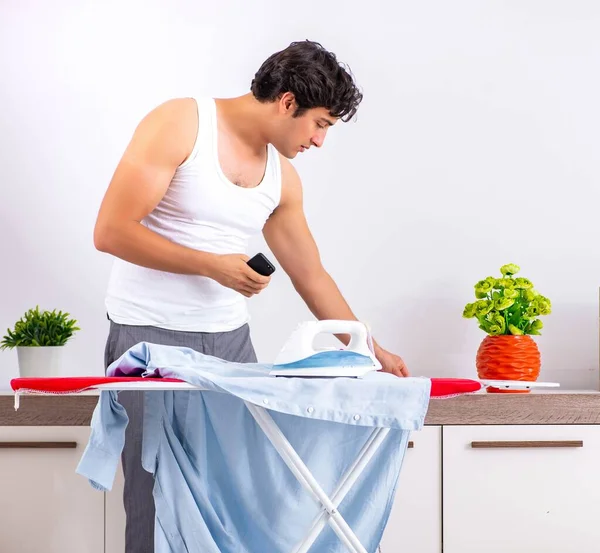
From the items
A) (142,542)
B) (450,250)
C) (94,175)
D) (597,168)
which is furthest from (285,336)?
(597,168)

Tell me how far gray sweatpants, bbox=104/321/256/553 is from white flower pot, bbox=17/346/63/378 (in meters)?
0.47

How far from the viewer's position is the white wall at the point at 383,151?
7.87ft

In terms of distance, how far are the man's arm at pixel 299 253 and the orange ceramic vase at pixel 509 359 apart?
0.43 metres

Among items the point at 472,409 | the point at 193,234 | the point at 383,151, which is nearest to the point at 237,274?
→ the point at 193,234

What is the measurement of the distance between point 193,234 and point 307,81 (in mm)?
379

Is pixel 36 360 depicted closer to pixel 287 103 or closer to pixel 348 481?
pixel 287 103

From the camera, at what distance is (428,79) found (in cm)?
248

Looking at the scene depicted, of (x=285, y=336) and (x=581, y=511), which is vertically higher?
(x=285, y=336)

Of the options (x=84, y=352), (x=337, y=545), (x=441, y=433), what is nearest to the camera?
(x=337, y=545)

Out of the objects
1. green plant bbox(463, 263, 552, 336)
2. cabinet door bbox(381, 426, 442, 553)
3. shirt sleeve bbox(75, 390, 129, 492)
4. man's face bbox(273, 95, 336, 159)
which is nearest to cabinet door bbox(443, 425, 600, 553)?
cabinet door bbox(381, 426, 442, 553)

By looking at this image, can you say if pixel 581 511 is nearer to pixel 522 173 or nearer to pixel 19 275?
pixel 522 173

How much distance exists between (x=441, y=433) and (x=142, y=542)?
2.48 feet

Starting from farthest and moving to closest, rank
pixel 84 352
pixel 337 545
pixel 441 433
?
1. pixel 84 352
2. pixel 441 433
3. pixel 337 545

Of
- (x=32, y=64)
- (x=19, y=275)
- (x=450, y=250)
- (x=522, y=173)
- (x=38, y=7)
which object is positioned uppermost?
(x=38, y=7)
